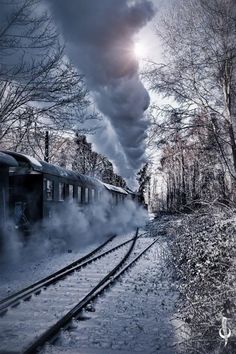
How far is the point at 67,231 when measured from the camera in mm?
17906

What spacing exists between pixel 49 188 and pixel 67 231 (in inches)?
140

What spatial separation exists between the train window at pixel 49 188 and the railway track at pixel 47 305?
4250mm

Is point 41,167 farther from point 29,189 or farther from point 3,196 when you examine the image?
point 3,196

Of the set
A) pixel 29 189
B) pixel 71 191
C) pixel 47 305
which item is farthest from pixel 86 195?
pixel 47 305

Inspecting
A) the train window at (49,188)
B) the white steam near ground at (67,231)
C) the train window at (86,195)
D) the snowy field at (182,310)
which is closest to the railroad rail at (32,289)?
the snowy field at (182,310)

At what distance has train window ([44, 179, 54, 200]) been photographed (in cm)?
1463

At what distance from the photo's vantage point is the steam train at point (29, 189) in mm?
11633

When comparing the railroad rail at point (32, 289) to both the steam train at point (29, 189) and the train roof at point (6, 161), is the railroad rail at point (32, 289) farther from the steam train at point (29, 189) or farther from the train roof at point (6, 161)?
the train roof at point (6, 161)

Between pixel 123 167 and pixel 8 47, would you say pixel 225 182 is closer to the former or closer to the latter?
pixel 8 47

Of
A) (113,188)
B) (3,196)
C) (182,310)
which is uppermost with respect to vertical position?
(113,188)

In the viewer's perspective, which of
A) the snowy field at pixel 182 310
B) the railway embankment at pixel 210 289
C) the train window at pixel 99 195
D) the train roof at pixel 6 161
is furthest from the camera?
the train window at pixel 99 195

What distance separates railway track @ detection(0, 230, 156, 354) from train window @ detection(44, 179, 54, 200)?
13.9ft

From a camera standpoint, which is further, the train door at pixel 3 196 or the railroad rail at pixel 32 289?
the train door at pixel 3 196

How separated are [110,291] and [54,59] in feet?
20.3
